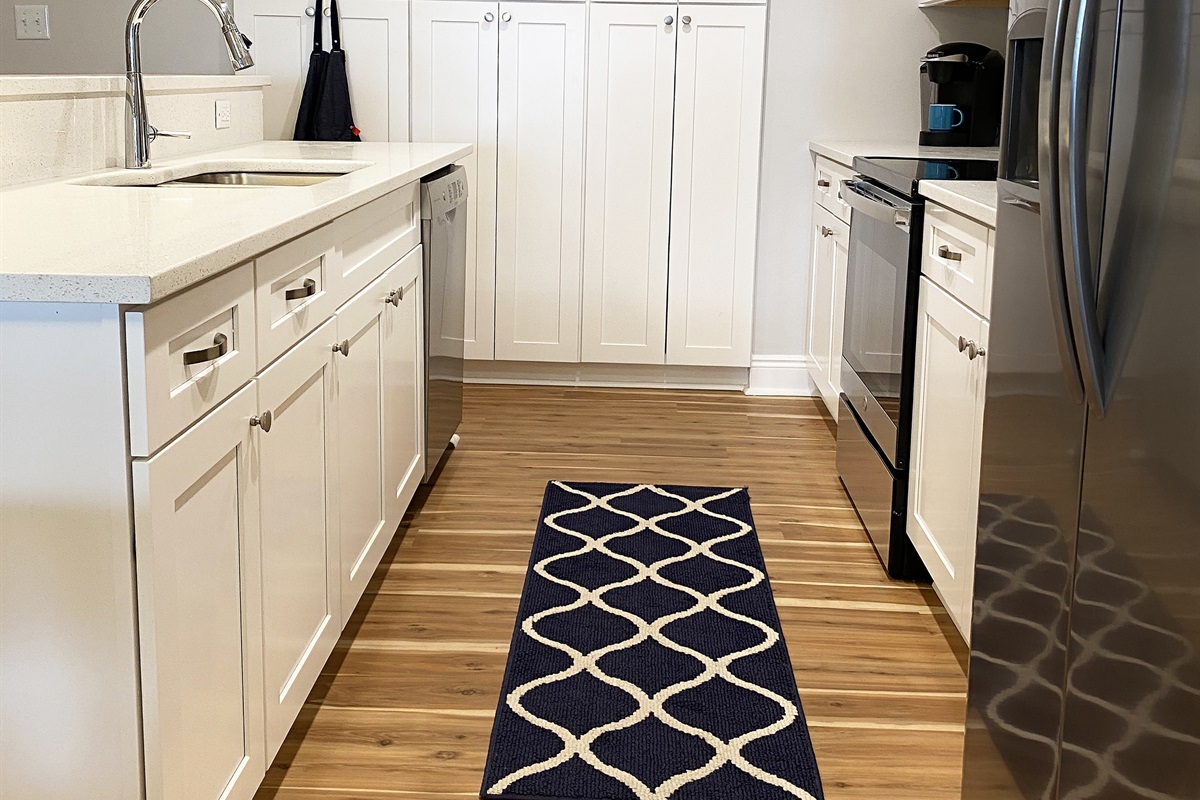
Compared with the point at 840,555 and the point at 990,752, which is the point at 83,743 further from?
the point at 840,555

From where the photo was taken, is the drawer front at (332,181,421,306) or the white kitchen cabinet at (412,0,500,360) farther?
the white kitchen cabinet at (412,0,500,360)

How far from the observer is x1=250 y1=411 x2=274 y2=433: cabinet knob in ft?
5.57

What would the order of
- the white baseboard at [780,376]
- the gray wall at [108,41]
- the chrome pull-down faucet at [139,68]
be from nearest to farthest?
1. the chrome pull-down faucet at [139,68]
2. the gray wall at [108,41]
3. the white baseboard at [780,376]

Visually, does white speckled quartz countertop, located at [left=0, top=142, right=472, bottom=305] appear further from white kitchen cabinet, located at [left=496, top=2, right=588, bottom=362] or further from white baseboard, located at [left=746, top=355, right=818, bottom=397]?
white baseboard, located at [left=746, top=355, right=818, bottom=397]

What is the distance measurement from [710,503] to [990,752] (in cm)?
175

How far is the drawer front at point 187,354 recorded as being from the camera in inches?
51.1

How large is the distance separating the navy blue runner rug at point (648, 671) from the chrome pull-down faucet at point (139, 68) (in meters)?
1.28

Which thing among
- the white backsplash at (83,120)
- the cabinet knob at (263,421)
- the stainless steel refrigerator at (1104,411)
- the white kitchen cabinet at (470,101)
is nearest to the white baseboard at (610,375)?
the white kitchen cabinet at (470,101)

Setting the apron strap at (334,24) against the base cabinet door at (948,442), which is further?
the apron strap at (334,24)

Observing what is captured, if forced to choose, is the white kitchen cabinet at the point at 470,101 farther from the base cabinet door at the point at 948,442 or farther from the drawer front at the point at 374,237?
the base cabinet door at the point at 948,442

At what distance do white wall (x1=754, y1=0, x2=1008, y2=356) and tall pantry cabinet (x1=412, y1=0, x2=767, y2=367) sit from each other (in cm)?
15

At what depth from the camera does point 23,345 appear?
129 cm

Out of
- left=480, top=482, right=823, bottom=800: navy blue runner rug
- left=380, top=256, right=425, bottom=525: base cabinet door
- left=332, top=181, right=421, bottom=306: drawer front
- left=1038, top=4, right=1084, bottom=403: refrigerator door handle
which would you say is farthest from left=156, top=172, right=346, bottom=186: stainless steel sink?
left=1038, top=4, right=1084, bottom=403: refrigerator door handle

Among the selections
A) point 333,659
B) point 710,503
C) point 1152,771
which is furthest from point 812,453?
point 1152,771
